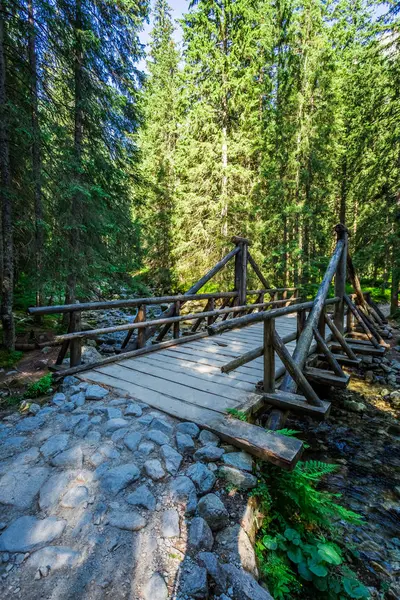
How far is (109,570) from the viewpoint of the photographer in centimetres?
152

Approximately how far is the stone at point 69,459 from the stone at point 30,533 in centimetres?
46

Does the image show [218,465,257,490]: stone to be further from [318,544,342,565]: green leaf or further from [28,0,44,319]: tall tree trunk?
[28,0,44,319]: tall tree trunk

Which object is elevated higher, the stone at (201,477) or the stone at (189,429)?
the stone at (189,429)

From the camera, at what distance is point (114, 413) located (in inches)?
118

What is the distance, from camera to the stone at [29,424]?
2.71 metres

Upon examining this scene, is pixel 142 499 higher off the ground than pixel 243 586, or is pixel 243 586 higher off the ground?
pixel 142 499

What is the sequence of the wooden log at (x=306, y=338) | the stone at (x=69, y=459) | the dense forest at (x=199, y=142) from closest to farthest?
the stone at (x=69, y=459) < the wooden log at (x=306, y=338) < the dense forest at (x=199, y=142)

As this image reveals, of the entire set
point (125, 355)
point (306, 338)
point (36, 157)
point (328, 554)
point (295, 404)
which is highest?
point (36, 157)

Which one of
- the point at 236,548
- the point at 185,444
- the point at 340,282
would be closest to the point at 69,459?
the point at 185,444

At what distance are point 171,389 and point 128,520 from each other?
6.12 ft

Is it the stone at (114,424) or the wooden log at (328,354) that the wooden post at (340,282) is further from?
the stone at (114,424)

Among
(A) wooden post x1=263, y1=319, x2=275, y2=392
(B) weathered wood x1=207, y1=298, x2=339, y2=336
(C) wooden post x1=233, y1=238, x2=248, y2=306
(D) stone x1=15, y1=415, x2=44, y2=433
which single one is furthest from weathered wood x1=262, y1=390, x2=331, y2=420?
(C) wooden post x1=233, y1=238, x2=248, y2=306

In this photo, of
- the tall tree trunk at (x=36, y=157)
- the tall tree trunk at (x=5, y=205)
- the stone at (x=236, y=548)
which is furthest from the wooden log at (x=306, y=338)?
the tall tree trunk at (x=36, y=157)

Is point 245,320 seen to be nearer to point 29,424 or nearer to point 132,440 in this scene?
point 132,440
